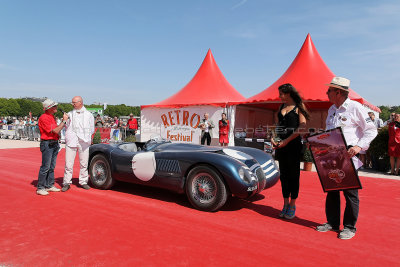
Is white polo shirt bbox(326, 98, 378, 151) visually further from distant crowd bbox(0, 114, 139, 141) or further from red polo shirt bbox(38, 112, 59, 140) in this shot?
distant crowd bbox(0, 114, 139, 141)

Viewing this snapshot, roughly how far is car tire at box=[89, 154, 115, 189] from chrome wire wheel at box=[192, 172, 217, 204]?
68.5 inches

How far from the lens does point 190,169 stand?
12.9 feet

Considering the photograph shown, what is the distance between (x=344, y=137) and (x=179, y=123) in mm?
11531

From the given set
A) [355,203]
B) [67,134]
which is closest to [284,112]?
[355,203]

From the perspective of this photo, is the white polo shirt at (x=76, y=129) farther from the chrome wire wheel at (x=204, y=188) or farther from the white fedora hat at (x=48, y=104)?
the chrome wire wheel at (x=204, y=188)

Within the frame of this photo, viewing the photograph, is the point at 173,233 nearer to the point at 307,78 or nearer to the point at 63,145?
the point at 307,78

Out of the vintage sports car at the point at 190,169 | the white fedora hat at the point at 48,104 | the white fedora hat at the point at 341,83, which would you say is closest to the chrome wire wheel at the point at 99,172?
the vintage sports car at the point at 190,169

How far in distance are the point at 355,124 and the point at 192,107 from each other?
10.8 m

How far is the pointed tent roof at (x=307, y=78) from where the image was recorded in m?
11.1

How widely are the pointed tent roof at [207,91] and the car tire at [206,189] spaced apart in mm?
9046

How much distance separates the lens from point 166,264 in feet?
Result: 7.73

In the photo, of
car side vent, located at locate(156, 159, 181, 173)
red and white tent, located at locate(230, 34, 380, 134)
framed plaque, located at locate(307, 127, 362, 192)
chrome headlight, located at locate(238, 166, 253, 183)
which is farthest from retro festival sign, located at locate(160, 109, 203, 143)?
framed plaque, located at locate(307, 127, 362, 192)

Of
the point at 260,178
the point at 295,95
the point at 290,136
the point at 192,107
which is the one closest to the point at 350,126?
the point at 290,136

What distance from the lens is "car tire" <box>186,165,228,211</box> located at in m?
3.62
